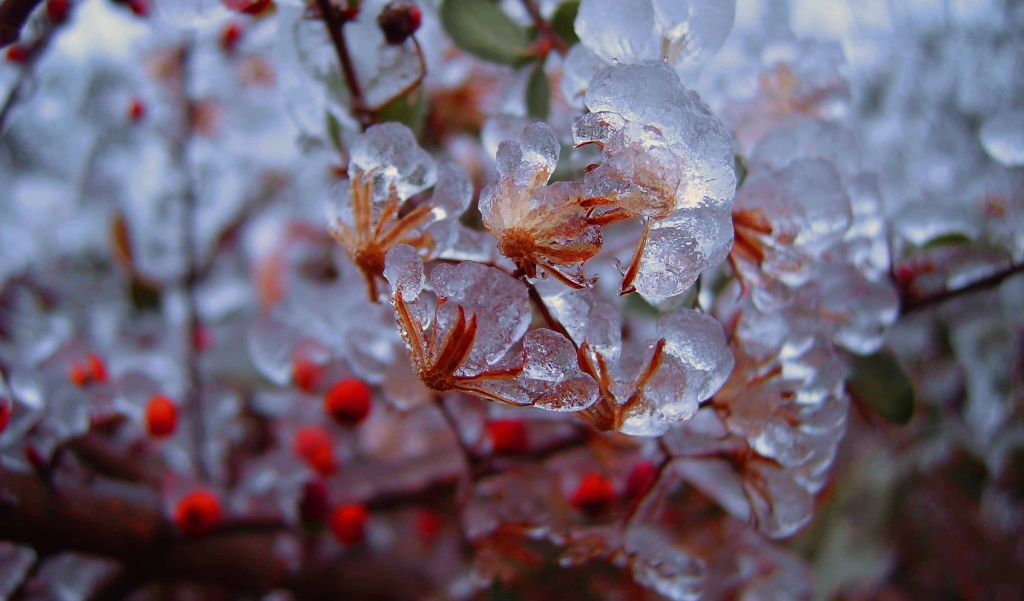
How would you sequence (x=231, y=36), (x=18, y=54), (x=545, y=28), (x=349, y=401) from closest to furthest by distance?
(x=545, y=28)
(x=349, y=401)
(x=18, y=54)
(x=231, y=36)

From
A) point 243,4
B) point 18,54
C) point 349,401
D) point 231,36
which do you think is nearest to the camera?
point 243,4

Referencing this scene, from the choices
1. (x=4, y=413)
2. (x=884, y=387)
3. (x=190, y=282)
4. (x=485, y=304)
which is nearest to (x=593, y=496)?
(x=884, y=387)

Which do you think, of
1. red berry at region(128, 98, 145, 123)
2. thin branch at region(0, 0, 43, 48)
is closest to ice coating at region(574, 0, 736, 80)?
thin branch at region(0, 0, 43, 48)

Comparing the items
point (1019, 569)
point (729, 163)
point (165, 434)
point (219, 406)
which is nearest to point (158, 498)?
point (165, 434)

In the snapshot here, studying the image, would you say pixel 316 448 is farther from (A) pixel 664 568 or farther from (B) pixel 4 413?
(A) pixel 664 568

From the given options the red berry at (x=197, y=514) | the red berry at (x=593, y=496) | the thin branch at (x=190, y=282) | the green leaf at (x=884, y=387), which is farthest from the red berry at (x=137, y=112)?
the green leaf at (x=884, y=387)

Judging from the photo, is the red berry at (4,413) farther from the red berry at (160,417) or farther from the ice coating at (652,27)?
the ice coating at (652,27)
